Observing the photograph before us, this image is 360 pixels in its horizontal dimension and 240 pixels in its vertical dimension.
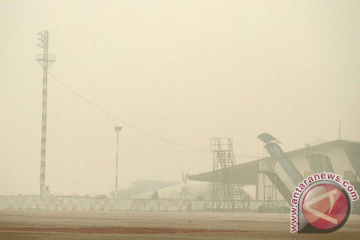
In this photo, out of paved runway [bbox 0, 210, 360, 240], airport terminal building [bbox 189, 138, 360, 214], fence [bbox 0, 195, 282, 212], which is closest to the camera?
paved runway [bbox 0, 210, 360, 240]

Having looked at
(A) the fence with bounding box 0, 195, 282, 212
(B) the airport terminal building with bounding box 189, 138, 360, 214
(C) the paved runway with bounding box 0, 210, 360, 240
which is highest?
(B) the airport terminal building with bounding box 189, 138, 360, 214

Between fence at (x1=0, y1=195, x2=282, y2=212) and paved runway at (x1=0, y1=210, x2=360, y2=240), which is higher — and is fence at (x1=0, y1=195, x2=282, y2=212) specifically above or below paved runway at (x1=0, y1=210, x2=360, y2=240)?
above

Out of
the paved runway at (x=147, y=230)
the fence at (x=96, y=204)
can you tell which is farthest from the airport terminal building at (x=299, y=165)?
the paved runway at (x=147, y=230)

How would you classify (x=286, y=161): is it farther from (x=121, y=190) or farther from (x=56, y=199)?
(x=121, y=190)

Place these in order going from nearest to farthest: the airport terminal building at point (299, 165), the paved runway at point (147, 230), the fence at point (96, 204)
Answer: the paved runway at point (147, 230) < the airport terminal building at point (299, 165) < the fence at point (96, 204)

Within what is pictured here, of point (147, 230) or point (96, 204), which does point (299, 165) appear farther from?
point (147, 230)

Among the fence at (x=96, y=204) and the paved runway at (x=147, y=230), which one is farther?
the fence at (x=96, y=204)

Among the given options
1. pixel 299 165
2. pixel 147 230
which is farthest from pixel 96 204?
pixel 147 230

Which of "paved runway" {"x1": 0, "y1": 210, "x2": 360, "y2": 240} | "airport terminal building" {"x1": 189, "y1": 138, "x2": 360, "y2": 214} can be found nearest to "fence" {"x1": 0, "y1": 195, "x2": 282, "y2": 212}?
"airport terminal building" {"x1": 189, "y1": 138, "x2": 360, "y2": 214}

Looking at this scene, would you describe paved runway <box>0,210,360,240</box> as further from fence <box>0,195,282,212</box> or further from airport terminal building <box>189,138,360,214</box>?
fence <box>0,195,282,212</box>

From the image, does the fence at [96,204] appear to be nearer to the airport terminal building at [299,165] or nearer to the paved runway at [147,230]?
the airport terminal building at [299,165]

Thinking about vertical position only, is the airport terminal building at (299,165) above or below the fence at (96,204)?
above

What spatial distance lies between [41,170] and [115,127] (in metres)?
25.4

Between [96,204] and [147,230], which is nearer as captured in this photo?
[147,230]
